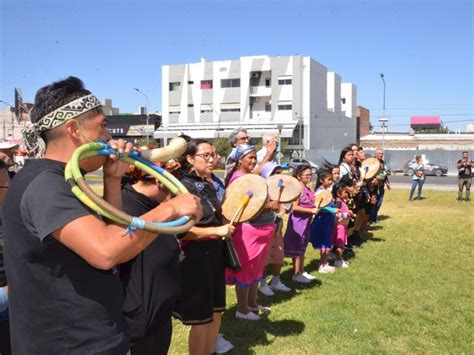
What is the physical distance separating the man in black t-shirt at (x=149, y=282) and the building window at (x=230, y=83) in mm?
54757

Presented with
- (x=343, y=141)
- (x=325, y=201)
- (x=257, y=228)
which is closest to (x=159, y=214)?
(x=257, y=228)

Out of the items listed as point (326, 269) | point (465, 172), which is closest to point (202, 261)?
point (326, 269)

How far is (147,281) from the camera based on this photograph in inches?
96.9

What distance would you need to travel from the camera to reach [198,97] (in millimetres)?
58781

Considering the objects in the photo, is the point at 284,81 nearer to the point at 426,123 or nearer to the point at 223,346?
the point at 223,346

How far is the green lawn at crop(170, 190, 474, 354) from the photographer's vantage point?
14.0ft

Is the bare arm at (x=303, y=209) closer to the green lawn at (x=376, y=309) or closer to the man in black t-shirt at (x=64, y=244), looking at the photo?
the green lawn at (x=376, y=309)

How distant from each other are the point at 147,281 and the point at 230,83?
5576cm

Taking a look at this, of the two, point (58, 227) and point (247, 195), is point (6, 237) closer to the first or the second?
point (58, 227)

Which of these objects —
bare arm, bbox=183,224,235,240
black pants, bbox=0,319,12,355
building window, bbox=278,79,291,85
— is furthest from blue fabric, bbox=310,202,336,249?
building window, bbox=278,79,291,85

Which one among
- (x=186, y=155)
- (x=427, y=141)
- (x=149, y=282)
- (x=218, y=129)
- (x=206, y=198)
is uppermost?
(x=218, y=129)

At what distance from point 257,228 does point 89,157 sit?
121 inches

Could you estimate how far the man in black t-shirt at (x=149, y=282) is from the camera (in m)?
2.43

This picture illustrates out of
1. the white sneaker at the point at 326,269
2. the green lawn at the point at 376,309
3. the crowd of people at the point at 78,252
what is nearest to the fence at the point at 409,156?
the green lawn at the point at 376,309
